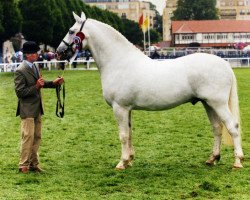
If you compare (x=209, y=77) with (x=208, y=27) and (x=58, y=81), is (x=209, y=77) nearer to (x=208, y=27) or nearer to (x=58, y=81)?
(x=58, y=81)

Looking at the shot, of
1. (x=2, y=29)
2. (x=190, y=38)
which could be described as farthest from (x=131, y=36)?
(x=2, y=29)

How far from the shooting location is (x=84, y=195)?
736cm

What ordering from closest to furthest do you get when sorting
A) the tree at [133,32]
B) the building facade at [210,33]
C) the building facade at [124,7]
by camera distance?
1. the tree at [133,32]
2. the building facade at [210,33]
3. the building facade at [124,7]

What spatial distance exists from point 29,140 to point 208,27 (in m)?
117

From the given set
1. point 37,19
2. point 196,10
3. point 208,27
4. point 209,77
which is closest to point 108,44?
point 209,77

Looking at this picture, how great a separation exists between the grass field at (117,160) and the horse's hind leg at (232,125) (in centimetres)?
20

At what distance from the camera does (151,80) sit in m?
8.77

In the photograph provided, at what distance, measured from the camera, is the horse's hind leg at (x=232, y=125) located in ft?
28.7

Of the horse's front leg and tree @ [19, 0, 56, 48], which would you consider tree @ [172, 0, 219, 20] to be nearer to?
tree @ [19, 0, 56, 48]

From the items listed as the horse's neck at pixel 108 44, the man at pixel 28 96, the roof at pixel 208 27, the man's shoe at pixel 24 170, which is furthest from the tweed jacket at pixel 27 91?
the roof at pixel 208 27

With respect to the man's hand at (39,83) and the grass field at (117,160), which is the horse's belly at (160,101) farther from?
the man's hand at (39,83)

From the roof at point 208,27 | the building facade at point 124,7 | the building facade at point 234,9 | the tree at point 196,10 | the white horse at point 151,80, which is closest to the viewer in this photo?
the white horse at point 151,80

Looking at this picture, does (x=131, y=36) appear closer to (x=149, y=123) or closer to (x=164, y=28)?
(x=164, y=28)

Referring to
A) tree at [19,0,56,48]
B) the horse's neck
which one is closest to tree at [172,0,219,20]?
tree at [19,0,56,48]
